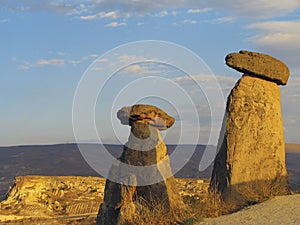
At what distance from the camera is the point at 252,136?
592 inches

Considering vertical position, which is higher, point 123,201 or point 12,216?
point 123,201

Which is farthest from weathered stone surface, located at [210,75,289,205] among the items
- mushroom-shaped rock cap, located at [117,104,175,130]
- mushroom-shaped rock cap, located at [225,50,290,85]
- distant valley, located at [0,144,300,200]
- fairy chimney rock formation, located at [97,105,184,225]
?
distant valley, located at [0,144,300,200]

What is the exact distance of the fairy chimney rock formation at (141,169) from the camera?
52.8 ft

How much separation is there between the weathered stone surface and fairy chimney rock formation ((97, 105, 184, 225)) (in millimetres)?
1877

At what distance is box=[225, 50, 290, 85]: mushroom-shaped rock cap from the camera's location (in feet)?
51.1

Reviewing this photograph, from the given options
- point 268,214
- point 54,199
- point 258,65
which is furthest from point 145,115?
point 54,199

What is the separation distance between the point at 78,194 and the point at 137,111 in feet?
89.5

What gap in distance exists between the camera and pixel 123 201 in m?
15.8

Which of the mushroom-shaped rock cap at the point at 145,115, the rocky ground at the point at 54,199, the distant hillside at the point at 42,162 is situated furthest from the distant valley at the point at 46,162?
the mushroom-shaped rock cap at the point at 145,115

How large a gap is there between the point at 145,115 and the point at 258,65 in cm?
387

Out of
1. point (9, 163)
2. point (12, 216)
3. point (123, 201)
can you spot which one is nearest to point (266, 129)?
point (123, 201)

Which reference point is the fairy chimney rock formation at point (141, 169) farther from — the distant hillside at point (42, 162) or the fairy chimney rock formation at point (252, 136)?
the distant hillside at point (42, 162)

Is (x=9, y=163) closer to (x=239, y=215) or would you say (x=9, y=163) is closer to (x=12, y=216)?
(x=12, y=216)

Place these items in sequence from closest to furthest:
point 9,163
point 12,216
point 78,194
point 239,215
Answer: point 239,215, point 12,216, point 78,194, point 9,163
